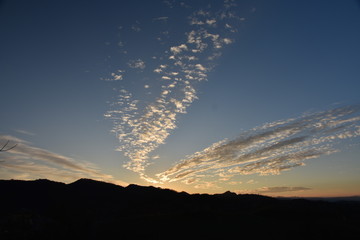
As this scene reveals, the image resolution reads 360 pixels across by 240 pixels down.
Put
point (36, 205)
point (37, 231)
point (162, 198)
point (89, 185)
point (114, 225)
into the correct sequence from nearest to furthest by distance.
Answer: point (37, 231), point (114, 225), point (36, 205), point (162, 198), point (89, 185)

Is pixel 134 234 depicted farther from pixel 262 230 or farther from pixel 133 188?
pixel 133 188

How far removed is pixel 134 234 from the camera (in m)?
27.6

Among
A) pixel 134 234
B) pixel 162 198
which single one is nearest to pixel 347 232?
pixel 134 234

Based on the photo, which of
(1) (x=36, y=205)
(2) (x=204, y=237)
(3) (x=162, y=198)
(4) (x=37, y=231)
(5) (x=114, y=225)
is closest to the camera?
(2) (x=204, y=237)

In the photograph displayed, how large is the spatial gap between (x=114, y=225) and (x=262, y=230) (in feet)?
66.1

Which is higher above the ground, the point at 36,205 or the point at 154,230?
the point at 36,205

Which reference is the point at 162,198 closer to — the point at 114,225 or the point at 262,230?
the point at 114,225

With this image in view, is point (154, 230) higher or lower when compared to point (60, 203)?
lower

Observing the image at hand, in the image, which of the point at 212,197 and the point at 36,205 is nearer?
the point at 36,205

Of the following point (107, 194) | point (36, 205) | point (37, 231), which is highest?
point (107, 194)

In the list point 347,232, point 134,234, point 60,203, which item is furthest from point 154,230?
point 60,203

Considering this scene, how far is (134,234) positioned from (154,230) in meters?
2.49

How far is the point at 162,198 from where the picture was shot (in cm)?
9562

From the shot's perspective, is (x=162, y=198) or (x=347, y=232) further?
(x=162, y=198)
